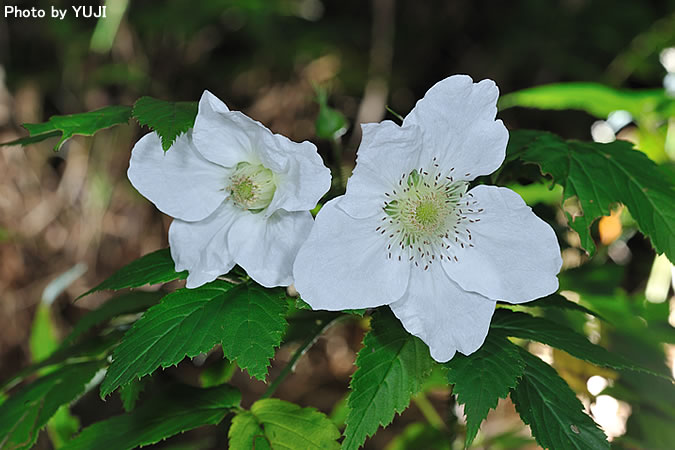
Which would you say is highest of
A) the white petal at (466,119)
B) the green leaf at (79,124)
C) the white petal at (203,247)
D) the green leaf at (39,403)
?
the white petal at (466,119)

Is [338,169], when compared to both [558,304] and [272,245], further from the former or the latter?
[558,304]

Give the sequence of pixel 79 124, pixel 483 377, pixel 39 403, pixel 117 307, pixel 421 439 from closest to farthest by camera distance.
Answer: pixel 483 377, pixel 79 124, pixel 39 403, pixel 117 307, pixel 421 439

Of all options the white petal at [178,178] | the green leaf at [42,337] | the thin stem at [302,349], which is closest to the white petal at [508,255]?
the thin stem at [302,349]

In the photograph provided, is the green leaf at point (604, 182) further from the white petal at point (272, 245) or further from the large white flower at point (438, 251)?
the white petal at point (272, 245)

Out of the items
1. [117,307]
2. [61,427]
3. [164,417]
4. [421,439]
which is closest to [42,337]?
[61,427]

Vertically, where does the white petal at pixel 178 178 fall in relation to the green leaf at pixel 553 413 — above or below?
above

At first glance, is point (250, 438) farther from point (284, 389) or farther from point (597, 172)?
point (284, 389)

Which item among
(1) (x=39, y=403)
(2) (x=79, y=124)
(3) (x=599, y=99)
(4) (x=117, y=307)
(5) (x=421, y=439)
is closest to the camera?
(2) (x=79, y=124)
